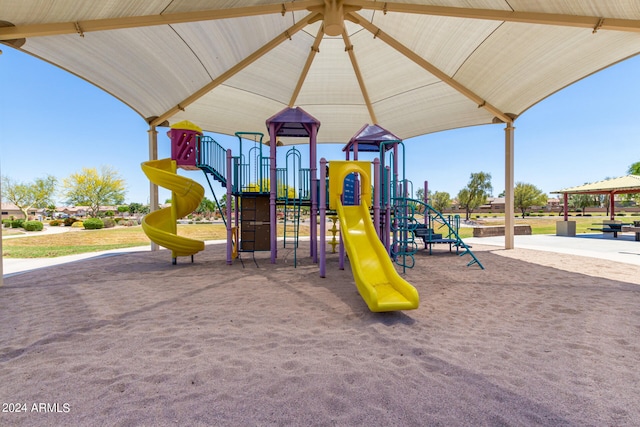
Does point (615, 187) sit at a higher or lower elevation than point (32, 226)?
higher

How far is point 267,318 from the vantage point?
13.4 ft

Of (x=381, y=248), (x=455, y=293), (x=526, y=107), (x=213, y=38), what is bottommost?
(x=455, y=293)

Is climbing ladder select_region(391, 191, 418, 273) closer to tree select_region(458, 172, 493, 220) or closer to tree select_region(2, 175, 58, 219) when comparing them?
tree select_region(458, 172, 493, 220)

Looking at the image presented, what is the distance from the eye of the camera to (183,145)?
904 centimetres

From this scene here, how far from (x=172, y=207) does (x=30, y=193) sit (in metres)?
53.5

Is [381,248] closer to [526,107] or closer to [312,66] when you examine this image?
[312,66]

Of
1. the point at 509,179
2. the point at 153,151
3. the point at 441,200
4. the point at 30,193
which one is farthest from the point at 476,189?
the point at 30,193

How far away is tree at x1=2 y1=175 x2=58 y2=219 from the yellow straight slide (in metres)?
57.5

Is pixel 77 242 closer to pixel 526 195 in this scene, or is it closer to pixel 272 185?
pixel 272 185

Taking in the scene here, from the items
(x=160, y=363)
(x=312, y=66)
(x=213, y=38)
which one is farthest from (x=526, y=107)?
(x=160, y=363)

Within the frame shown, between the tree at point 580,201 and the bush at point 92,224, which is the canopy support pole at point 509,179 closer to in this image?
the bush at point 92,224

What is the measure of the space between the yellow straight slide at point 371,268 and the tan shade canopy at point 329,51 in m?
4.99

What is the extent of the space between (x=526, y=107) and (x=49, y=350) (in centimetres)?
1422

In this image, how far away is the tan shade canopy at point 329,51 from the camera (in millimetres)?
5660
